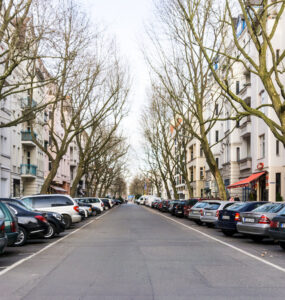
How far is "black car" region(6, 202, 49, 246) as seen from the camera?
621 inches

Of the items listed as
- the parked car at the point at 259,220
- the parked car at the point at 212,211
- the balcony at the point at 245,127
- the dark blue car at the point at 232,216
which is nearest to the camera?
the parked car at the point at 259,220

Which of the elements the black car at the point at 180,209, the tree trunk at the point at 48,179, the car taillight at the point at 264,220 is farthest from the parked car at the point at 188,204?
the car taillight at the point at 264,220

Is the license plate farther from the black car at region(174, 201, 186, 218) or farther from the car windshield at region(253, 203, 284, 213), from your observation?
the black car at region(174, 201, 186, 218)

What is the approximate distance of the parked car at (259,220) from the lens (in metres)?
16.0

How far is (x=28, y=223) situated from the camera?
52.5ft

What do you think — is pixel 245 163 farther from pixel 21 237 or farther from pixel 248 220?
pixel 21 237

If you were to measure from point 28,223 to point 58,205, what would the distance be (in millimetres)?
8109

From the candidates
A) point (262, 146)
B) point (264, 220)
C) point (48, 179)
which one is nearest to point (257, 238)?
point (264, 220)

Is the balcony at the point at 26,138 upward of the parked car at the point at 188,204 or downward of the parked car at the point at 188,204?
upward

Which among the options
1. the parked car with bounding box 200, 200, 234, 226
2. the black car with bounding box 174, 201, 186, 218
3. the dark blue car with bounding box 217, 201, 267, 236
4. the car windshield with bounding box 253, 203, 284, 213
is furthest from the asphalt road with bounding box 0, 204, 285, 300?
the black car with bounding box 174, 201, 186, 218

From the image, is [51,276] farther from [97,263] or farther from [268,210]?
[268,210]

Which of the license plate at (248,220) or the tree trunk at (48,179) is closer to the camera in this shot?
the license plate at (248,220)

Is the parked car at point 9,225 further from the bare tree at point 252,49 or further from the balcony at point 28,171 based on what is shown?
the balcony at point 28,171

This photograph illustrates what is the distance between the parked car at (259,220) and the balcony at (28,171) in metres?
34.0
